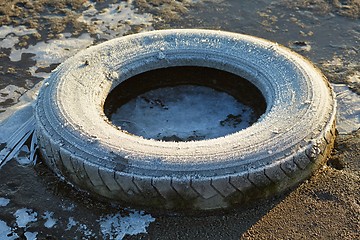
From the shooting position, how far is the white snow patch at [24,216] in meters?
3.12

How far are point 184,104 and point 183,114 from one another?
0.13 metres

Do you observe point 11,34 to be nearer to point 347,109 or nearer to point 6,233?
point 6,233

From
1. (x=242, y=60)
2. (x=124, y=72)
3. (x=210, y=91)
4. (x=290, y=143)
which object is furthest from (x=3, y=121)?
(x=290, y=143)

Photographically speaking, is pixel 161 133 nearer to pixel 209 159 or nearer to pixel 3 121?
pixel 209 159

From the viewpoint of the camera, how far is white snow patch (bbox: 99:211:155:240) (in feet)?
9.89

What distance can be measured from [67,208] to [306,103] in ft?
5.60

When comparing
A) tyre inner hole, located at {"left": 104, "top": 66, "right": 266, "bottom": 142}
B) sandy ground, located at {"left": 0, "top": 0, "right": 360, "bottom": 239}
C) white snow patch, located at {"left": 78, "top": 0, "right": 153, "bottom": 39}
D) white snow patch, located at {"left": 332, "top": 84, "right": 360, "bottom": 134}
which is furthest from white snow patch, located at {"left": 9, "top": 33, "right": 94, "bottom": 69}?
white snow patch, located at {"left": 332, "top": 84, "right": 360, "bottom": 134}

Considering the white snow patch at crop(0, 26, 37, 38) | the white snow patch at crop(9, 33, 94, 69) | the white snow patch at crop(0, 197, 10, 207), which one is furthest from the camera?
the white snow patch at crop(0, 26, 37, 38)

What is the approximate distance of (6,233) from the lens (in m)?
3.06

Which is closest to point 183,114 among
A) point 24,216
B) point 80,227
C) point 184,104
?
point 184,104

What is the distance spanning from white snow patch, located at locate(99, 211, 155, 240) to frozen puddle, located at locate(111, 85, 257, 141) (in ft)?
2.61

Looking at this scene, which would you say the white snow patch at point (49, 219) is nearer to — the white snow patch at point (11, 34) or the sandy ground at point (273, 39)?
the sandy ground at point (273, 39)

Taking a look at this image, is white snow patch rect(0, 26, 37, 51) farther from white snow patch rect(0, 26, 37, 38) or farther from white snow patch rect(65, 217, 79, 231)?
white snow patch rect(65, 217, 79, 231)

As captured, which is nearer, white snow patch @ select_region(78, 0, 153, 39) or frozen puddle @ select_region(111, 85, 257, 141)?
frozen puddle @ select_region(111, 85, 257, 141)
